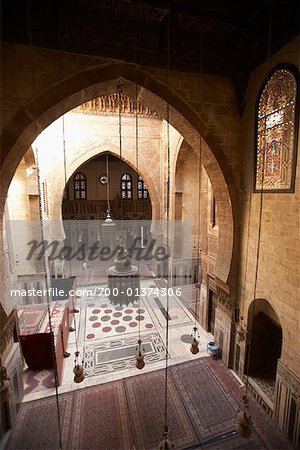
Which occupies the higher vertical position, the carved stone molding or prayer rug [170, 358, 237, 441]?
the carved stone molding

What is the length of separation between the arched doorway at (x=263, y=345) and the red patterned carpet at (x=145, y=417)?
483 millimetres

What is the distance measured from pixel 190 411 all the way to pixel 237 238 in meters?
3.33

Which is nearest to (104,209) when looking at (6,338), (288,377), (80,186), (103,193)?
(103,193)

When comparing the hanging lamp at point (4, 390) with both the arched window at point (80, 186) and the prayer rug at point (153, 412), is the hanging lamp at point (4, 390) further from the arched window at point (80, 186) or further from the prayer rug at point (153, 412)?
the arched window at point (80, 186)

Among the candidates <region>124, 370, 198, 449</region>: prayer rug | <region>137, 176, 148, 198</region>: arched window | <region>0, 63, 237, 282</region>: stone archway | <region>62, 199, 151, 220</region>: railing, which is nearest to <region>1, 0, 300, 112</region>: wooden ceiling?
<region>0, 63, 237, 282</region>: stone archway

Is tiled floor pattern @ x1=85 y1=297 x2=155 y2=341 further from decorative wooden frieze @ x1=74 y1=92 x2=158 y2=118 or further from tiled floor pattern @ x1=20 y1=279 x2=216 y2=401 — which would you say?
decorative wooden frieze @ x1=74 y1=92 x2=158 y2=118

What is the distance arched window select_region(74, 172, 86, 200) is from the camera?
13.7m

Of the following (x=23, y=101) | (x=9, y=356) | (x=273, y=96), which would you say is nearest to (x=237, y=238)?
(x=273, y=96)

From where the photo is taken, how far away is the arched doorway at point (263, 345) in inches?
175

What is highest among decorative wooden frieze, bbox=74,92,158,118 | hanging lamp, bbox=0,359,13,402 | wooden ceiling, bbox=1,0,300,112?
decorative wooden frieze, bbox=74,92,158,118

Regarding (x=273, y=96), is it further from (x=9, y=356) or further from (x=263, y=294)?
(x=9, y=356)

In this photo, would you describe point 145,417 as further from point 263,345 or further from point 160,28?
point 160,28

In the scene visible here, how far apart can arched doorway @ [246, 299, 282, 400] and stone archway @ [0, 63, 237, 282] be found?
858 mm

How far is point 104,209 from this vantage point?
1402 centimetres
